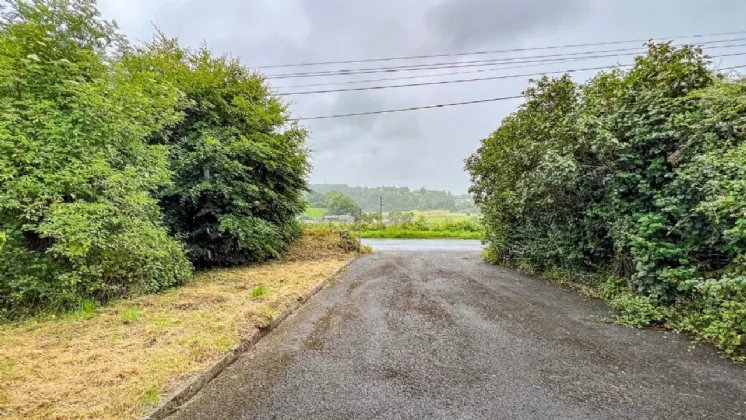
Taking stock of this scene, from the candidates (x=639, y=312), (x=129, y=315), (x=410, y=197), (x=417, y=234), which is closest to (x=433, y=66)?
(x=639, y=312)

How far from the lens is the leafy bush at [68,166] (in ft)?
12.6

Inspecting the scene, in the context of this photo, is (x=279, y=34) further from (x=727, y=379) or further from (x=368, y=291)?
(x=727, y=379)

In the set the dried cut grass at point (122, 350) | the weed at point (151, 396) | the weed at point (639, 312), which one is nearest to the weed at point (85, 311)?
the dried cut grass at point (122, 350)

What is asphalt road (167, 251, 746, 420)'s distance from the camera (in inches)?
84.0

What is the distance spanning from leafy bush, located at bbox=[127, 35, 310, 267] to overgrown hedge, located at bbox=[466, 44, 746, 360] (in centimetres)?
647

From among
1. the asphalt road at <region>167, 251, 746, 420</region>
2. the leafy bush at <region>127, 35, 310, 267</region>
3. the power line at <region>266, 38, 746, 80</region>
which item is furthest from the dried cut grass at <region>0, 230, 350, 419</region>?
the power line at <region>266, 38, 746, 80</region>

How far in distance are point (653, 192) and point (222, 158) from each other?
8144mm

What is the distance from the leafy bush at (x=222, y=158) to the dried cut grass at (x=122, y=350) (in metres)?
2.89

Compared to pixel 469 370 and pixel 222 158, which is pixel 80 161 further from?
pixel 469 370

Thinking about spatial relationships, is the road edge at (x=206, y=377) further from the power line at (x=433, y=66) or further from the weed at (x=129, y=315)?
the power line at (x=433, y=66)

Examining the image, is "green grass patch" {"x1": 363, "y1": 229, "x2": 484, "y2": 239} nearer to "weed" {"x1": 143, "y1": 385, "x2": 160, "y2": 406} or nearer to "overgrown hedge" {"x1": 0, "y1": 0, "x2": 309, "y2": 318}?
"overgrown hedge" {"x1": 0, "y1": 0, "x2": 309, "y2": 318}

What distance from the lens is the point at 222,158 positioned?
24.0 ft

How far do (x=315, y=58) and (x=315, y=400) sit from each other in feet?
41.6

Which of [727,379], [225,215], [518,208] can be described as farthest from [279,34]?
[727,379]
